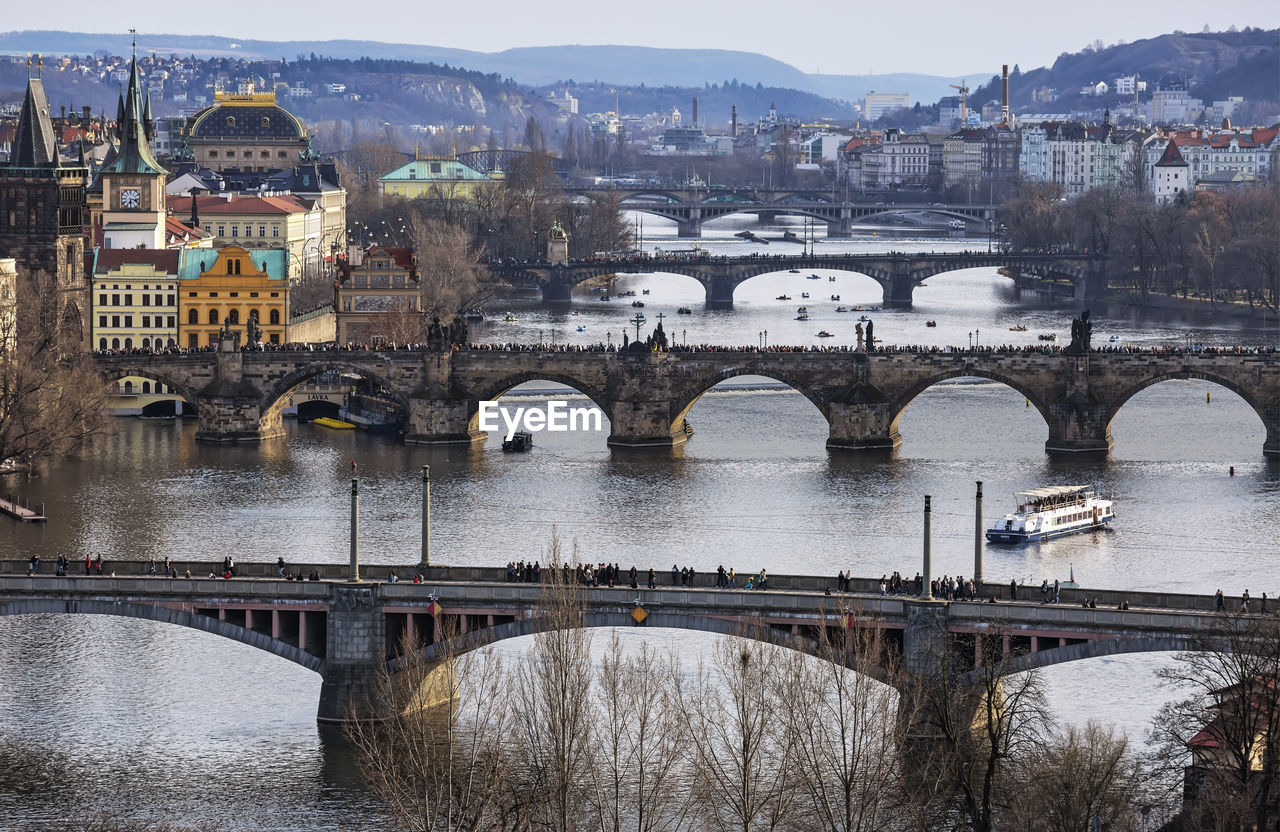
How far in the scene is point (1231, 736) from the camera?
4412 centimetres

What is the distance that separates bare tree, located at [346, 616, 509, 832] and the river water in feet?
5.49

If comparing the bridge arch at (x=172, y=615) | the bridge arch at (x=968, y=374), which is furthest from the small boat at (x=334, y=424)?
the bridge arch at (x=172, y=615)

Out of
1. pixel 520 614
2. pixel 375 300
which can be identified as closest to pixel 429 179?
pixel 375 300

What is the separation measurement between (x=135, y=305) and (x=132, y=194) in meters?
13.8

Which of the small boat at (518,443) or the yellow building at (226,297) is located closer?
the small boat at (518,443)

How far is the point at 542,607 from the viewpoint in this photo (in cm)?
5166

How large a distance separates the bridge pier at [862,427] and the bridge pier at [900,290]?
5692 centimetres

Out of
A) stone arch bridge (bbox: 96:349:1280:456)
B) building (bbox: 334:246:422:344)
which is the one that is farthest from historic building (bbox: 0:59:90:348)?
stone arch bridge (bbox: 96:349:1280:456)

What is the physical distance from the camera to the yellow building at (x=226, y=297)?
104000 mm

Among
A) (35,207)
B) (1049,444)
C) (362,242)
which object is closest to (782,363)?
(1049,444)

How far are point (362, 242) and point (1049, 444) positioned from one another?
72.5 metres

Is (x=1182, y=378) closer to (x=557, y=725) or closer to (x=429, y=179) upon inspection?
(x=557, y=725)

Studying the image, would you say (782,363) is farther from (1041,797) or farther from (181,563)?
(1041,797)

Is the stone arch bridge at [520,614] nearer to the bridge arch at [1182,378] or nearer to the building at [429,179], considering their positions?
the bridge arch at [1182,378]
